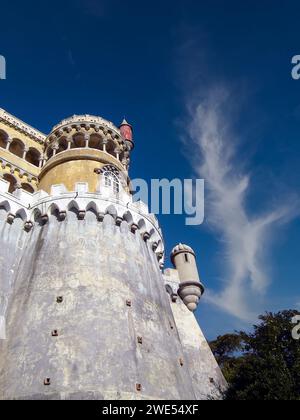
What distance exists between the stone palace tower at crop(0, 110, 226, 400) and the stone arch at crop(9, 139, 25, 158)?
84cm

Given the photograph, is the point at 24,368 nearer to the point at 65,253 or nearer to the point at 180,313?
the point at 65,253

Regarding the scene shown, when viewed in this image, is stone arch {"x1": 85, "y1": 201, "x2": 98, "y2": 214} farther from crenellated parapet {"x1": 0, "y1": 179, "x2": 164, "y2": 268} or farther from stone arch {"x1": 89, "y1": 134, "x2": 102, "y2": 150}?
stone arch {"x1": 89, "y1": 134, "x2": 102, "y2": 150}

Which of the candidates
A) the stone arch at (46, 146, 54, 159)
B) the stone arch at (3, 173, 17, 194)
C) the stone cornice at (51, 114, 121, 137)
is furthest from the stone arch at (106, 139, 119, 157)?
the stone arch at (3, 173, 17, 194)

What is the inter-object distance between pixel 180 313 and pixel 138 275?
8.31m

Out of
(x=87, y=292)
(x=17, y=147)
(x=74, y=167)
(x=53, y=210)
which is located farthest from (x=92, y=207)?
(x=17, y=147)

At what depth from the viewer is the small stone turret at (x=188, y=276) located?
30766 millimetres

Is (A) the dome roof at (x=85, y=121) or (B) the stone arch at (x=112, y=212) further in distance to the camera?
(A) the dome roof at (x=85, y=121)

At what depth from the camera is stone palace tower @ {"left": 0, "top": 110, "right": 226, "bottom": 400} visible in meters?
17.4

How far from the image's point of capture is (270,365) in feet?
64.5

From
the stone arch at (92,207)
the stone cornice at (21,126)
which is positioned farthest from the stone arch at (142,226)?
the stone cornice at (21,126)

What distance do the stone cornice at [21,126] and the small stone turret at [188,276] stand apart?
15502 millimetres

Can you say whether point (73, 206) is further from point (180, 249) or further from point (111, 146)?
point (180, 249)

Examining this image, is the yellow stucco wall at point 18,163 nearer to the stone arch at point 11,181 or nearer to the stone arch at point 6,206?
the stone arch at point 11,181
